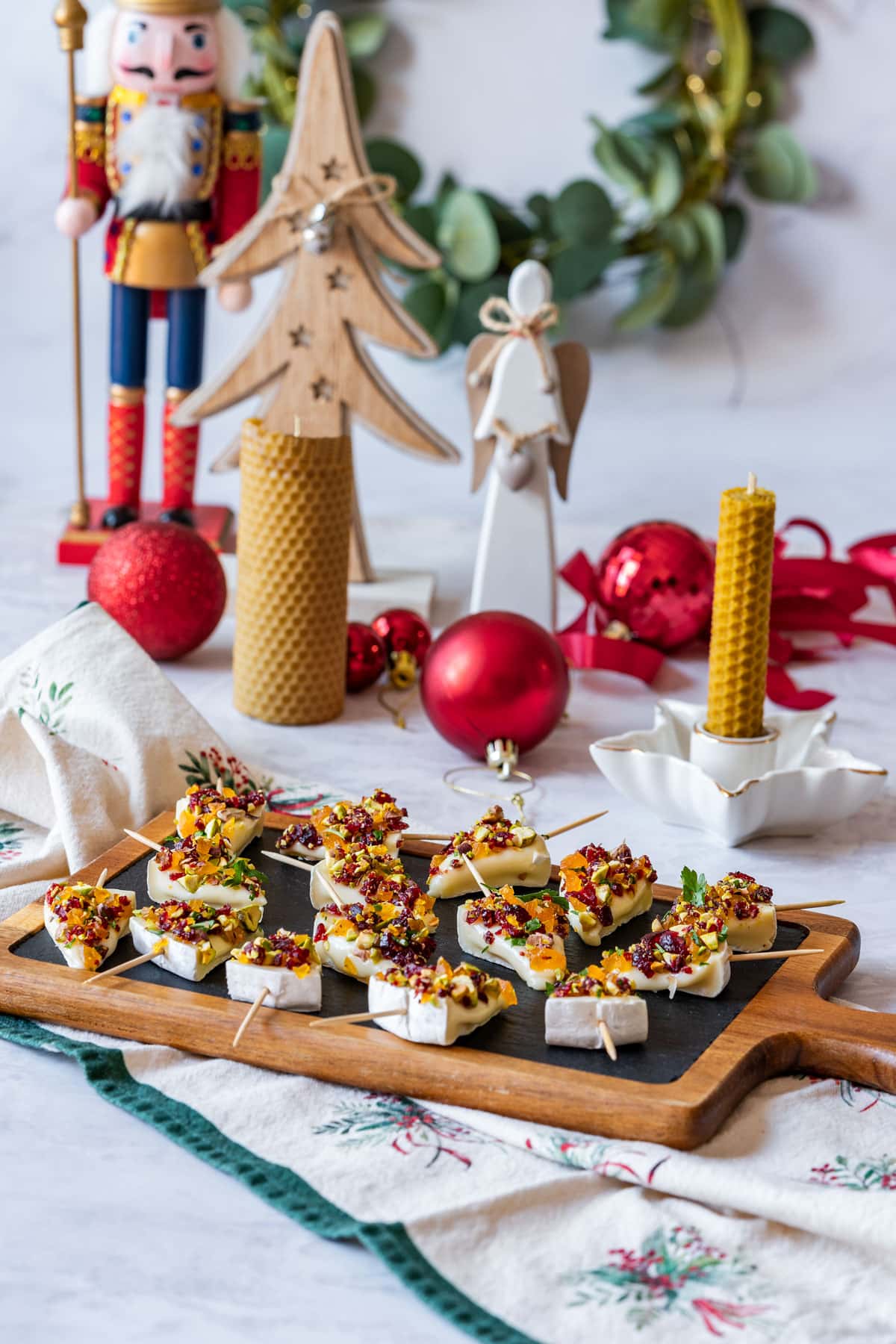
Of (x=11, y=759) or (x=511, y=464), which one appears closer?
(x=11, y=759)

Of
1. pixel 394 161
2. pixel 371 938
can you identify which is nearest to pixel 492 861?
pixel 371 938

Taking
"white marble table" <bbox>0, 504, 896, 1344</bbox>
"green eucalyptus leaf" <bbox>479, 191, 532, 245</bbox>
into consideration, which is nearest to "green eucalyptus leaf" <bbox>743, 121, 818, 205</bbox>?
"green eucalyptus leaf" <bbox>479, 191, 532, 245</bbox>

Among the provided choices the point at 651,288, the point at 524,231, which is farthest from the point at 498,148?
the point at 651,288

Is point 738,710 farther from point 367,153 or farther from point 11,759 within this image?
point 367,153

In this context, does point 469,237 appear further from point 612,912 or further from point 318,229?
point 612,912

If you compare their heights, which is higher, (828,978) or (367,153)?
(367,153)

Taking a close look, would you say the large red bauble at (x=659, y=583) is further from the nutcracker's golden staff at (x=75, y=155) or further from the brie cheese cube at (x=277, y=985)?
the brie cheese cube at (x=277, y=985)

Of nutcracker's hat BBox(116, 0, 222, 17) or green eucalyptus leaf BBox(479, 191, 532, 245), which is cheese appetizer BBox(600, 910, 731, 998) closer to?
nutcracker's hat BBox(116, 0, 222, 17)
